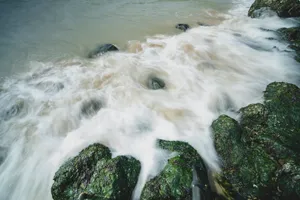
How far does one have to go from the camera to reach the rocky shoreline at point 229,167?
3.47 m

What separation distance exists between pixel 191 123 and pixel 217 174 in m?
1.60

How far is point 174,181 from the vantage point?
11.4ft

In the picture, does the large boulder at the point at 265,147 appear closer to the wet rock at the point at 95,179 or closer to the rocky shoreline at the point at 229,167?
the rocky shoreline at the point at 229,167

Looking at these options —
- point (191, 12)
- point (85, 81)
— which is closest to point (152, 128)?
point (85, 81)

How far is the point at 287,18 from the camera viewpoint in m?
10.8

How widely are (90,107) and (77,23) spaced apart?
6419mm

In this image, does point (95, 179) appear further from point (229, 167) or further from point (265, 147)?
point (265, 147)

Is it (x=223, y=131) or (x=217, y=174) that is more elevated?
(x=223, y=131)

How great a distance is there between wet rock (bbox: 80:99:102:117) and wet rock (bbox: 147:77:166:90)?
1.75 metres

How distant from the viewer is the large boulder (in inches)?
139

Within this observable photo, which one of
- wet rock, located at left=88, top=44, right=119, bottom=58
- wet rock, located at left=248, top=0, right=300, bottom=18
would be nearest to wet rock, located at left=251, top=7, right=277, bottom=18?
wet rock, located at left=248, top=0, right=300, bottom=18

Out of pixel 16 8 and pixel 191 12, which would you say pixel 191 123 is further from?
pixel 16 8

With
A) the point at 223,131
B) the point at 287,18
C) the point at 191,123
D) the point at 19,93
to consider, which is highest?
the point at 287,18

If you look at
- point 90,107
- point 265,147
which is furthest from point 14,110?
point 265,147
